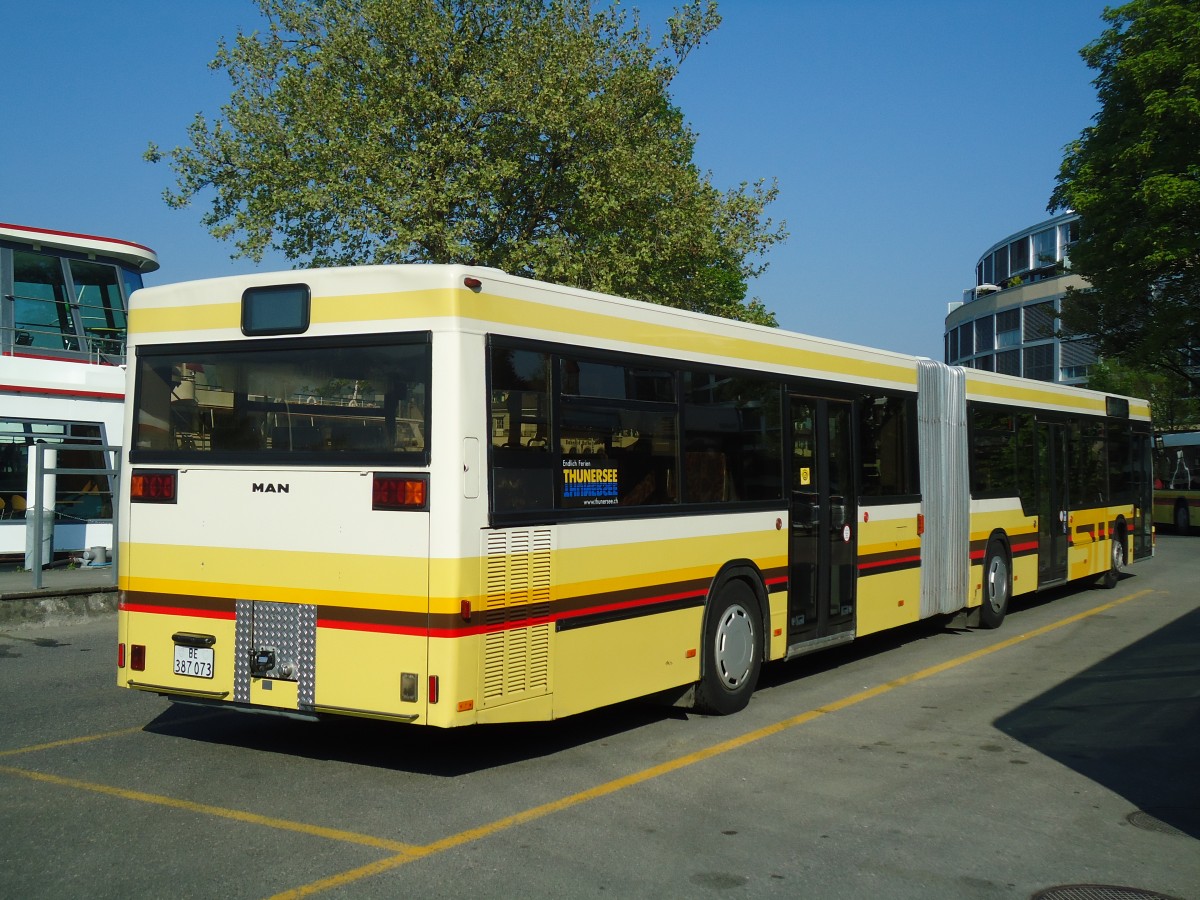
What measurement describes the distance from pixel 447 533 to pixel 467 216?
55.0ft

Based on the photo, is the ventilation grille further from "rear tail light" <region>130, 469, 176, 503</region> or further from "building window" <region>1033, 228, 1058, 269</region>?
"building window" <region>1033, 228, 1058, 269</region>

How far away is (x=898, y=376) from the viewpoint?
40.1 ft

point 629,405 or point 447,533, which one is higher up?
point 629,405

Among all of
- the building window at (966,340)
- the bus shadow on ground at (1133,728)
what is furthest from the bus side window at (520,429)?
the building window at (966,340)

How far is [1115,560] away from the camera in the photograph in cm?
1855

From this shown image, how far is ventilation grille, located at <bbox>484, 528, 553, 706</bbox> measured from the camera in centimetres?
686

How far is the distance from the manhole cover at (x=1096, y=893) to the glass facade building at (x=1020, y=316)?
90648mm

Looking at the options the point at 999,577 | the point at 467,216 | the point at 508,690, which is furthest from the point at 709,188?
the point at 508,690

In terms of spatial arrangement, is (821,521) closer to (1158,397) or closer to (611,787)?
(611,787)

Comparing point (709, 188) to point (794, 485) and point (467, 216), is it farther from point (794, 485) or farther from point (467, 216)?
point (794, 485)

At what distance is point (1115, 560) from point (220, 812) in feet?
52.0

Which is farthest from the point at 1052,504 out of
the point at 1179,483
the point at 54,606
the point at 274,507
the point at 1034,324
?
the point at 1034,324

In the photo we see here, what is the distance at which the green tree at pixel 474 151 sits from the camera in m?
21.4

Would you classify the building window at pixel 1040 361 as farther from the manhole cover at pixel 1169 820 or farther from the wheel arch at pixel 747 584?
the manhole cover at pixel 1169 820
